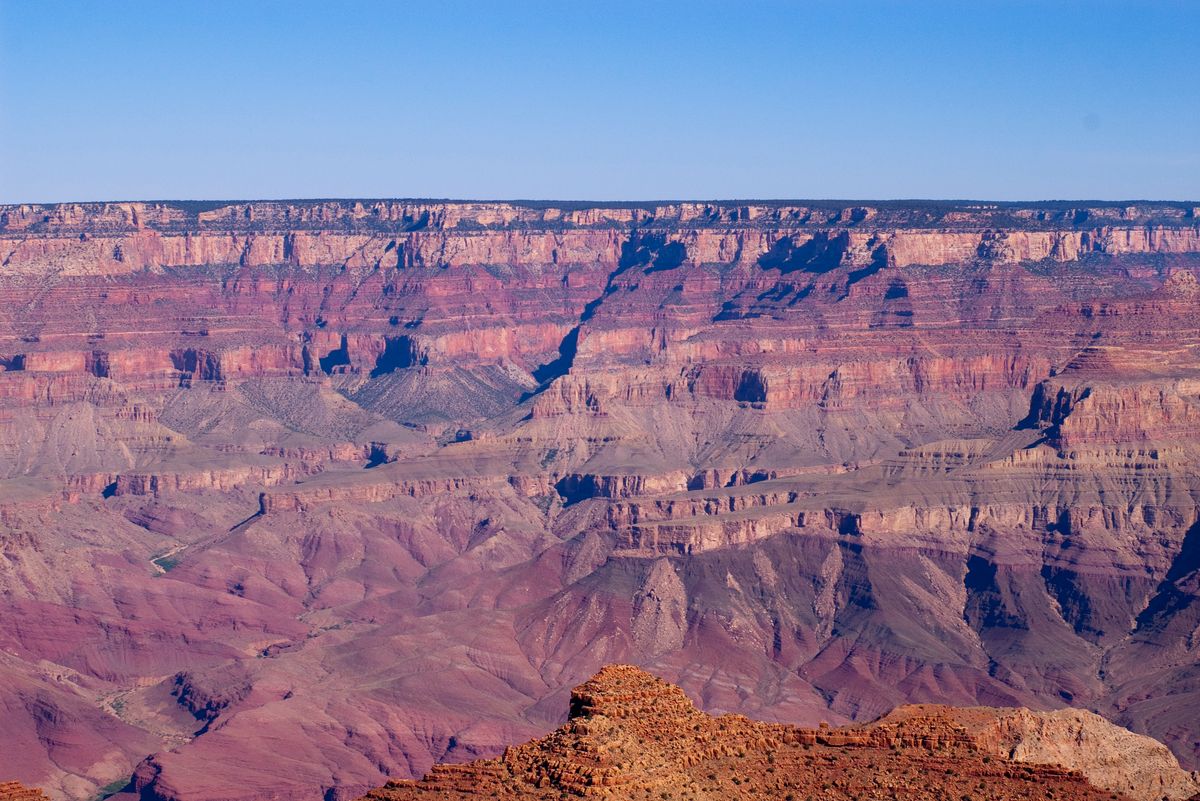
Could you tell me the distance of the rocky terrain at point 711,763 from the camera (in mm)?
42156

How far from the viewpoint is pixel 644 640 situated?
143m

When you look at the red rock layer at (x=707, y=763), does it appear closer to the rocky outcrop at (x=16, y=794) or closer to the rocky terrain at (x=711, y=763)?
the rocky terrain at (x=711, y=763)

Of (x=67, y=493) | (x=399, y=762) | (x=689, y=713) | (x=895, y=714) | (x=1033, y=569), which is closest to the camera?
(x=689, y=713)

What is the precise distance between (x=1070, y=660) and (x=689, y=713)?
95333mm

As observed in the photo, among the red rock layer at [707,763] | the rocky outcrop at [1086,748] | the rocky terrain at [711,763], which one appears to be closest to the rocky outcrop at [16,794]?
the red rock layer at [707,763]

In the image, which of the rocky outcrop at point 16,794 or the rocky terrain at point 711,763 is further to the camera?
the rocky outcrop at point 16,794

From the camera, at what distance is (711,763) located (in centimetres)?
4672

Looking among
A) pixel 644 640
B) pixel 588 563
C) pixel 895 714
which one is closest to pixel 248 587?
pixel 588 563

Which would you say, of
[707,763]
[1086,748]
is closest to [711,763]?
[707,763]

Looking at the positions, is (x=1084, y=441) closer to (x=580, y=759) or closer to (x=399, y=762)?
(x=399, y=762)

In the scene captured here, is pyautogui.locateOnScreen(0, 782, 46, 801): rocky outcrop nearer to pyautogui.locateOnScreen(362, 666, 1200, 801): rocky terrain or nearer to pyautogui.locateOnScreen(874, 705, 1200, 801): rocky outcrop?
pyautogui.locateOnScreen(362, 666, 1200, 801): rocky terrain

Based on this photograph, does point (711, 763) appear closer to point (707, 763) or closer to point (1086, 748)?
point (707, 763)

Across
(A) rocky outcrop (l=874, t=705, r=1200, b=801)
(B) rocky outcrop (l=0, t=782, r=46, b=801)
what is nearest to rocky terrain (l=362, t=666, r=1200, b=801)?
(B) rocky outcrop (l=0, t=782, r=46, b=801)

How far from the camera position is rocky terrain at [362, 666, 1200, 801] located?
42156 millimetres
